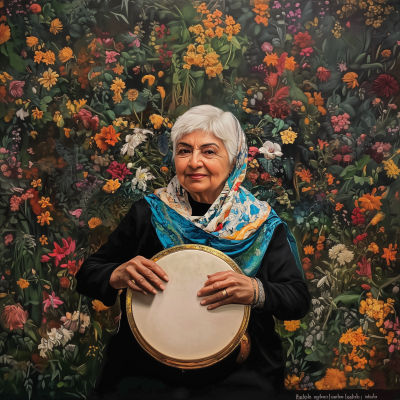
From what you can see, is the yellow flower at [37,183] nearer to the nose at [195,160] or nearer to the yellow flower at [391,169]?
the nose at [195,160]

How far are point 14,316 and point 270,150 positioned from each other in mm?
1598

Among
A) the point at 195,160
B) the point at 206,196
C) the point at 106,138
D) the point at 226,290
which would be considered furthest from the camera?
the point at 106,138

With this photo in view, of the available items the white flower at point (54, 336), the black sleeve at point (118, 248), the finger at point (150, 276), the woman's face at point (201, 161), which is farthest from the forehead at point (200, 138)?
the white flower at point (54, 336)

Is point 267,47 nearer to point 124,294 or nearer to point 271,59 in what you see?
point 271,59

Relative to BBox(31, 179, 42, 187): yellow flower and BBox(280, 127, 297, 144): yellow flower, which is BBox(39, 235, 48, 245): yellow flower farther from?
BBox(280, 127, 297, 144): yellow flower

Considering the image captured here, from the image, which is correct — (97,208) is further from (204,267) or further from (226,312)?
(226,312)

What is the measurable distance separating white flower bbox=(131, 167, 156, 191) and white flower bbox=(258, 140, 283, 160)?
612 mm

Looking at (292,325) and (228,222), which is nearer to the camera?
(228,222)

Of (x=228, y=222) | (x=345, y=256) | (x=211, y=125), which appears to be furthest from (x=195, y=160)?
(x=345, y=256)

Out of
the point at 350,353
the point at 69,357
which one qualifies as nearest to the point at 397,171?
the point at 350,353

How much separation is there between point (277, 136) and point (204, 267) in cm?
81

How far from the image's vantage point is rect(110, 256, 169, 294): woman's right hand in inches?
68.2

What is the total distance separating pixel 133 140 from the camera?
6.75ft

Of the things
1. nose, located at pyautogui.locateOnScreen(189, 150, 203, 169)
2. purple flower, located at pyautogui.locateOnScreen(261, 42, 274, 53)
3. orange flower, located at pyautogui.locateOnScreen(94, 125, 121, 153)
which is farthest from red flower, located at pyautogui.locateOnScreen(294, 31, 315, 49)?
orange flower, located at pyautogui.locateOnScreen(94, 125, 121, 153)
